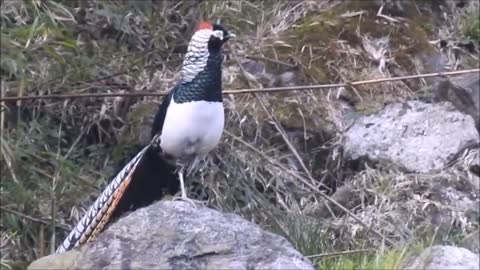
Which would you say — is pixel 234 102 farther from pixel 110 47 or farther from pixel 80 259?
pixel 80 259

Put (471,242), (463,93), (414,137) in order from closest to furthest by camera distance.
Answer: (471,242)
(414,137)
(463,93)

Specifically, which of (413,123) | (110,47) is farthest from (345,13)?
(110,47)

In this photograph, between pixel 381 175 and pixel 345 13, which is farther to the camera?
pixel 345 13

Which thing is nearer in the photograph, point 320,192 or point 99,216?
point 99,216

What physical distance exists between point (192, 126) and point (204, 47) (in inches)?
13.0

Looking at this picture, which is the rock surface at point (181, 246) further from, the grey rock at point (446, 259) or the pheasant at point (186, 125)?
the pheasant at point (186, 125)

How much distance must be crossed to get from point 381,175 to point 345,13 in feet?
3.94

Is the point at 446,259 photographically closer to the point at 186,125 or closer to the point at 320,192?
the point at 186,125

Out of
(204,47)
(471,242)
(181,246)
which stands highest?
(204,47)

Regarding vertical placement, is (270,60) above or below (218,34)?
below

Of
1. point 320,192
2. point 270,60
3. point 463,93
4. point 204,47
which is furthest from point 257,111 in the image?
point 204,47

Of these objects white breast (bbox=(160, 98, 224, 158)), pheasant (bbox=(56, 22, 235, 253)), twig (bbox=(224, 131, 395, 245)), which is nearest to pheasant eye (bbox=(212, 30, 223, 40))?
pheasant (bbox=(56, 22, 235, 253))

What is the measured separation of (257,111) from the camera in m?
6.62

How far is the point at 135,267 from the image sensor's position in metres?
4.25
